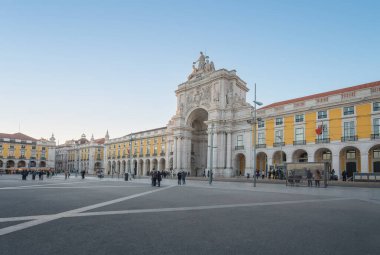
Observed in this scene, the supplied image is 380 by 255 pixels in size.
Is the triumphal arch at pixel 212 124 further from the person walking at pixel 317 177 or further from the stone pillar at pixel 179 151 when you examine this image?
the person walking at pixel 317 177

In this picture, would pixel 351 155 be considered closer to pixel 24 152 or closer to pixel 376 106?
pixel 376 106

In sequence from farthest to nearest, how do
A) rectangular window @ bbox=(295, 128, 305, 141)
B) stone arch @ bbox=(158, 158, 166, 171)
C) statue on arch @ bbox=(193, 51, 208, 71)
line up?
stone arch @ bbox=(158, 158, 166, 171)
statue on arch @ bbox=(193, 51, 208, 71)
rectangular window @ bbox=(295, 128, 305, 141)

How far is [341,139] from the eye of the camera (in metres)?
33.0

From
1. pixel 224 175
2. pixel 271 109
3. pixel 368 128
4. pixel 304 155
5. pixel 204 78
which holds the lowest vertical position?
pixel 224 175

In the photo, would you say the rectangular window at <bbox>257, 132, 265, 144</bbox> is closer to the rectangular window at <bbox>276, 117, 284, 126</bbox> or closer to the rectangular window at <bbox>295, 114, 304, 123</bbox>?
the rectangular window at <bbox>276, 117, 284, 126</bbox>

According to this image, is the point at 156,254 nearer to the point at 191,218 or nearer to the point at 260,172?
the point at 191,218

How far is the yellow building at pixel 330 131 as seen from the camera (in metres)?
31.0

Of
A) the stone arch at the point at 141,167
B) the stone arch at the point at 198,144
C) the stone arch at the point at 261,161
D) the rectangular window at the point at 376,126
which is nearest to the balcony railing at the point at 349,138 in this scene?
the rectangular window at the point at 376,126

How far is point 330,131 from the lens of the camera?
34.2 meters

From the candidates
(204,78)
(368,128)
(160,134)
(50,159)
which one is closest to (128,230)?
(368,128)

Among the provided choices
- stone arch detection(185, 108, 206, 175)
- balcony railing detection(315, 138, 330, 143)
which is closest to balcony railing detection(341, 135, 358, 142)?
balcony railing detection(315, 138, 330, 143)

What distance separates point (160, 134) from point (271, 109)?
3150 centimetres

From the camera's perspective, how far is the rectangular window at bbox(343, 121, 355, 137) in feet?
106

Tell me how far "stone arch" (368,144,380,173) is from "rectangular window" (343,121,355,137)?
2.74 metres
